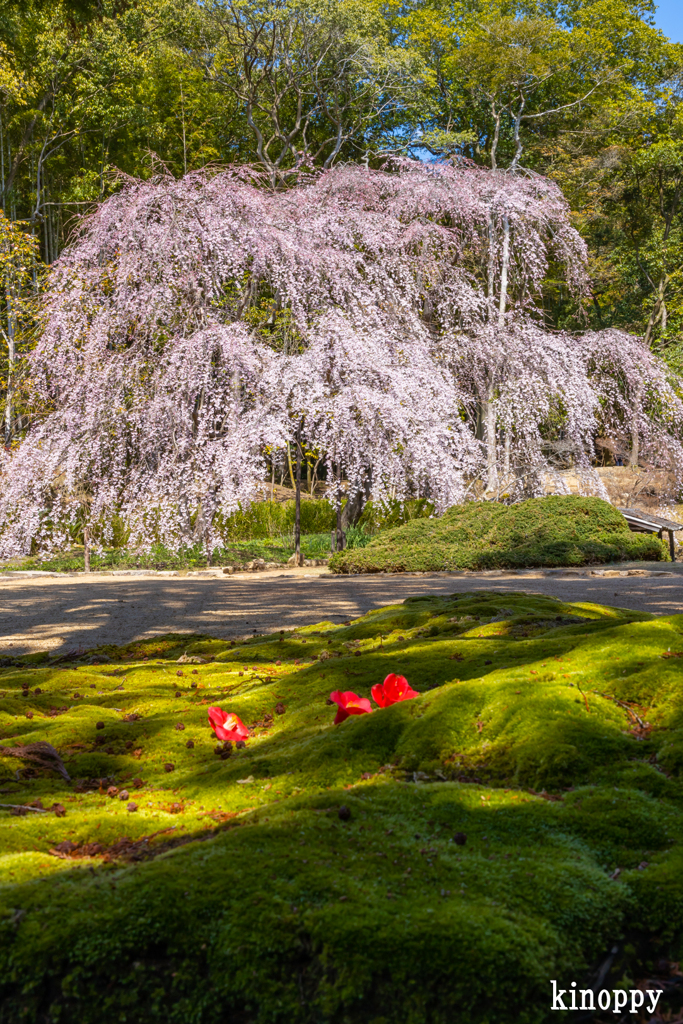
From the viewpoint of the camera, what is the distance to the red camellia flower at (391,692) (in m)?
2.56

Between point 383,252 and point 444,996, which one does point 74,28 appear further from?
point 444,996

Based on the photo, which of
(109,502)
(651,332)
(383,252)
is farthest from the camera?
(651,332)

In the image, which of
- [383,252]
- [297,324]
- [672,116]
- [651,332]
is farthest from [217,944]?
[672,116]

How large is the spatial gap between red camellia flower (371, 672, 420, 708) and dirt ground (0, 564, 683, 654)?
147 inches

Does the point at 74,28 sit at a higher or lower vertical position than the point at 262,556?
higher

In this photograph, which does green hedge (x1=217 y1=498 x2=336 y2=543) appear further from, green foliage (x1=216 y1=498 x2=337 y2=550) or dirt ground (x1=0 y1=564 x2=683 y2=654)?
dirt ground (x1=0 y1=564 x2=683 y2=654)

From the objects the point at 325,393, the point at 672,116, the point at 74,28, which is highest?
the point at 74,28

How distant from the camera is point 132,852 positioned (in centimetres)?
173

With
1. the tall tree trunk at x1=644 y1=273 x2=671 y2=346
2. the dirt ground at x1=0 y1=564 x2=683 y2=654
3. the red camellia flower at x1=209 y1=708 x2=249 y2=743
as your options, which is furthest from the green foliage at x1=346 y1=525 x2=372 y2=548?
the tall tree trunk at x1=644 y1=273 x2=671 y2=346

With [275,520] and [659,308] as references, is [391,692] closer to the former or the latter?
[275,520]

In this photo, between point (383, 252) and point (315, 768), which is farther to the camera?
point (383, 252)

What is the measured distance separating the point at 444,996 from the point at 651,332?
24385 mm

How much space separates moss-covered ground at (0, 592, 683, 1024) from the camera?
1271 millimetres

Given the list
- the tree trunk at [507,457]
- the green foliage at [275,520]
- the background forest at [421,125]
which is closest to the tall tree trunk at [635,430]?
the background forest at [421,125]
